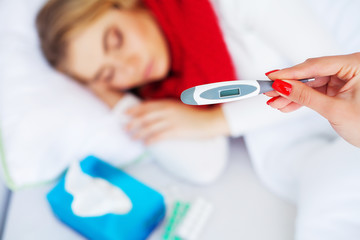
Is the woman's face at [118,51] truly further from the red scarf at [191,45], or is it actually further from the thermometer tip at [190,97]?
the thermometer tip at [190,97]

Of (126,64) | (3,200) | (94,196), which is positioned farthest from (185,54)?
(3,200)

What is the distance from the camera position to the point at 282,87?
44 cm

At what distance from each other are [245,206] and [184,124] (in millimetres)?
247

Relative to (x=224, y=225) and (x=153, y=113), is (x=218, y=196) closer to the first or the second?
(x=224, y=225)

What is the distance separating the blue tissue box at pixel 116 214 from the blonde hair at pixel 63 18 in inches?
14.1

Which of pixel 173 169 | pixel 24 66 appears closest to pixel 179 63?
pixel 173 169

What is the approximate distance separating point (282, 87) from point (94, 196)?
1.43ft

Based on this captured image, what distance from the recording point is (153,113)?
859 millimetres

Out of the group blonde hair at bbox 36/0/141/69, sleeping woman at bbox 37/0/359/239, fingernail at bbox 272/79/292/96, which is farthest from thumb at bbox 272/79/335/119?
blonde hair at bbox 36/0/141/69

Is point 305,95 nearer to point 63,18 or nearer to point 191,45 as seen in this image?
point 191,45

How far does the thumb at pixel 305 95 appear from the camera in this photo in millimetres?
429

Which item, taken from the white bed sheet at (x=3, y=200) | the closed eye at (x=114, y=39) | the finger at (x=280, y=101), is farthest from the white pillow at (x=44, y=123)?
the finger at (x=280, y=101)

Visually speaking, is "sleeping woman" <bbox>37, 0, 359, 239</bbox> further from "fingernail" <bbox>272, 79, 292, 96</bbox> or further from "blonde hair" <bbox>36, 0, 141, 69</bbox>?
"fingernail" <bbox>272, 79, 292, 96</bbox>

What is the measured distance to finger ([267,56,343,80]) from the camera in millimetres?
446
